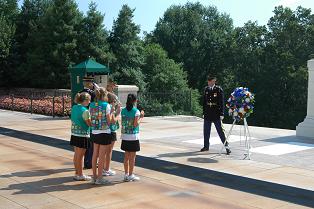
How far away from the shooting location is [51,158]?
1038 cm

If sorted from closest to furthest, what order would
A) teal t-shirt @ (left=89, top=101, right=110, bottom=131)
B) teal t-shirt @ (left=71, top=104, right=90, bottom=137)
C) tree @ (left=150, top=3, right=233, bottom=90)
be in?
teal t-shirt @ (left=89, top=101, right=110, bottom=131)
teal t-shirt @ (left=71, top=104, right=90, bottom=137)
tree @ (left=150, top=3, right=233, bottom=90)

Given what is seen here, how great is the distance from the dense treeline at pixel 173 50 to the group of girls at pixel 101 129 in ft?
44.9

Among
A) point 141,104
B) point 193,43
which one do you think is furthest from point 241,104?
point 193,43

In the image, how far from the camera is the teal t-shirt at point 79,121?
7969 millimetres

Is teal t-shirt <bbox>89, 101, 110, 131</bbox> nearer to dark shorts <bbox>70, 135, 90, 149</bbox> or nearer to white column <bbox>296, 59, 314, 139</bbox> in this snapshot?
dark shorts <bbox>70, 135, 90, 149</bbox>

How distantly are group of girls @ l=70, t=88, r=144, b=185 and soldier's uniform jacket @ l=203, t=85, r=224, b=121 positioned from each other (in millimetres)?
3163

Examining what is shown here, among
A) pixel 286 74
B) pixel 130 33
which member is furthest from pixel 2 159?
pixel 286 74

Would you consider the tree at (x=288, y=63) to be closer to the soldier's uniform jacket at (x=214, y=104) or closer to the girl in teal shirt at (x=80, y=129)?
the soldier's uniform jacket at (x=214, y=104)

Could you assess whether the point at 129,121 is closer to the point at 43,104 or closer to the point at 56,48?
the point at 43,104

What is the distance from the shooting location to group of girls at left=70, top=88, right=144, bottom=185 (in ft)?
25.6

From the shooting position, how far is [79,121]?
26.3ft

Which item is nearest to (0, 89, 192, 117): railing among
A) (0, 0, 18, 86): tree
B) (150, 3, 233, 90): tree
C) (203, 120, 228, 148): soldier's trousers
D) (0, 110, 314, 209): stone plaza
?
(0, 0, 18, 86): tree

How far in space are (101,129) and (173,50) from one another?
56353mm

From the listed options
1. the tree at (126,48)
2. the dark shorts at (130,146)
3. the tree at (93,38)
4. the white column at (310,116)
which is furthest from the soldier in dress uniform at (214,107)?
the tree at (126,48)
